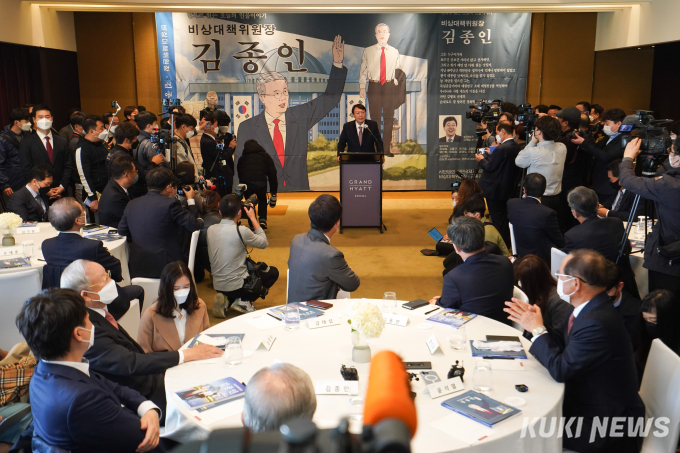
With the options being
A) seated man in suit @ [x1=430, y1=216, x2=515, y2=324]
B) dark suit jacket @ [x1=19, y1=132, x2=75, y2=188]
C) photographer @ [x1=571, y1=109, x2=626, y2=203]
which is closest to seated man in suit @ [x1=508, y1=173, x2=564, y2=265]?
photographer @ [x1=571, y1=109, x2=626, y2=203]

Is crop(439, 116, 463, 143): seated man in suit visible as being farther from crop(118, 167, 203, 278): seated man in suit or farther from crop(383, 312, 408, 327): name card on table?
crop(383, 312, 408, 327): name card on table

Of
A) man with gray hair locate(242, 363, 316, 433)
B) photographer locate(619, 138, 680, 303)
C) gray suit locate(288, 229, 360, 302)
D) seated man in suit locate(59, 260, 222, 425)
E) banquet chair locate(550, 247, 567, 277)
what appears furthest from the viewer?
banquet chair locate(550, 247, 567, 277)

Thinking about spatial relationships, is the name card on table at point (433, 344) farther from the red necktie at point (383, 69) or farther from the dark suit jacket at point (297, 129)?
the red necktie at point (383, 69)

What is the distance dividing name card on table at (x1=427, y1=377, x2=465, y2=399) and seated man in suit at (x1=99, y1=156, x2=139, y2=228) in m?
3.83

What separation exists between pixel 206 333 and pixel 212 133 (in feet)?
16.5

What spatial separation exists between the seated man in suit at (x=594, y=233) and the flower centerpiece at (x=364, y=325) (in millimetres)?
2370

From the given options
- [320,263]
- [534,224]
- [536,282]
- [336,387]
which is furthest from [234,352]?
[534,224]

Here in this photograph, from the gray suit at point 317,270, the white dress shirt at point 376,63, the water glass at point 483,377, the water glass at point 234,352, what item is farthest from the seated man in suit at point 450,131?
the water glass at point 234,352

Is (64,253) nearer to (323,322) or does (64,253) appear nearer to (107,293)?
(107,293)

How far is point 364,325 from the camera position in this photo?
8.49 feet

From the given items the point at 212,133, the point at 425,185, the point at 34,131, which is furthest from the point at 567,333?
the point at 425,185

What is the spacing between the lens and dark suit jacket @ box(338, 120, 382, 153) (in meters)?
8.64

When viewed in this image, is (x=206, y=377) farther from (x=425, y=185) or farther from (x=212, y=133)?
(x=425, y=185)

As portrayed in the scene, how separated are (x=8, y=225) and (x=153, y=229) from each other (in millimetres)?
1170
